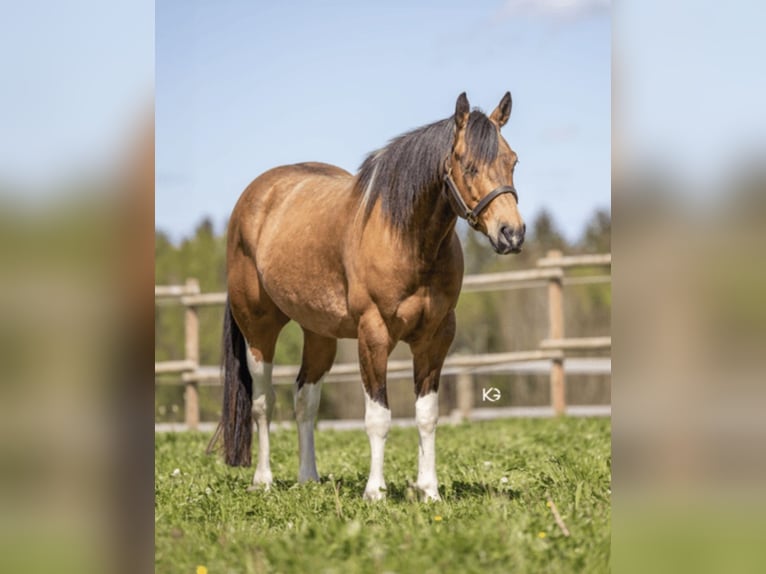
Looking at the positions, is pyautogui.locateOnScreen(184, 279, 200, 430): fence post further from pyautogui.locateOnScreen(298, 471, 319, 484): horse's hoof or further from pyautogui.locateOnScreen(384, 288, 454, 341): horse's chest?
pyautogui.locateOnScreen(384, 288, 454, 341): horse's chest

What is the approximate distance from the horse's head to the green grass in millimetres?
1201

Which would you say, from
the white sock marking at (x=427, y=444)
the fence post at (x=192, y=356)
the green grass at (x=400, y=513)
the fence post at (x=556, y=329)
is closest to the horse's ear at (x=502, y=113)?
the white sock marking at (x=427, y=444)

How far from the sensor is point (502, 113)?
4430mm

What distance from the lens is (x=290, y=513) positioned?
4277mm

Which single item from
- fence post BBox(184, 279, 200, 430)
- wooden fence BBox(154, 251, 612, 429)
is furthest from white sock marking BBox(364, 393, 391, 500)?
fence post BBox(184, 279, 200, 430)

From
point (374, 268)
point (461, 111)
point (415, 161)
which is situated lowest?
point (374, 268)

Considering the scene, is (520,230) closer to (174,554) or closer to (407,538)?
(407,538)

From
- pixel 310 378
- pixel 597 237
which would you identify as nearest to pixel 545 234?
pixel 597 237

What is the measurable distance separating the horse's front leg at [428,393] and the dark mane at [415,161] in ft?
2.15

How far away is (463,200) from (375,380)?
3.55 feet

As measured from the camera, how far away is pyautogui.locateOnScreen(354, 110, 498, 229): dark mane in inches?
165

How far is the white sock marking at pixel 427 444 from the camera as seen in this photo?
4547 mm

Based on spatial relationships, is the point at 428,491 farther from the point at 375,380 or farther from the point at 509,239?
the point at 509,239
